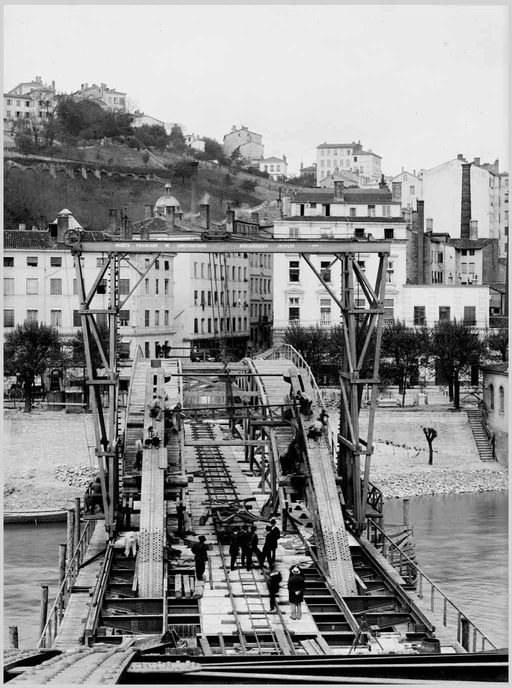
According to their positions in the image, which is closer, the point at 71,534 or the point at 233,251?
the point at 233,251

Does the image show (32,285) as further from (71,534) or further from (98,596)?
(98,596)

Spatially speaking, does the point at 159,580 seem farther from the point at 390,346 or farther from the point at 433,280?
the point at 433,280

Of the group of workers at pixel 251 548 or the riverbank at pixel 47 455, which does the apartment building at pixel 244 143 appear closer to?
the riverbank at pixel 47 455

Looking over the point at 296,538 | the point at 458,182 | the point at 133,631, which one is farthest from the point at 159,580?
the point at 458,182

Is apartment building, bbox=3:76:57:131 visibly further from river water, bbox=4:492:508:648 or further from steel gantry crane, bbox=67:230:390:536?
steel gantry crane, bbox=67:230:390:536

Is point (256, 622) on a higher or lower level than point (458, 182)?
lower

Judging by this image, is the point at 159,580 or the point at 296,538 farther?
the point at 296,538

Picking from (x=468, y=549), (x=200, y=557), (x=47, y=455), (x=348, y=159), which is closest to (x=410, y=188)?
(x=348, y=159)

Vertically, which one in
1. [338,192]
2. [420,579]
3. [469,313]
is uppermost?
[338,192]

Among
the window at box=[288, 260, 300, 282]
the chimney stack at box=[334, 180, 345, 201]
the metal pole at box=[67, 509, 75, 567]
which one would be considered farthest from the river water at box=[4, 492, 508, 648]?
the chimney stack at box=[334, 180, 345, 201]
